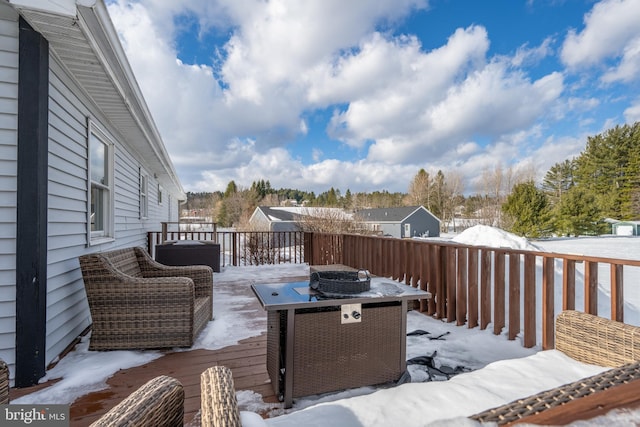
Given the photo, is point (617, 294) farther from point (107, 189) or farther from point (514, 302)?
point (107, 189)

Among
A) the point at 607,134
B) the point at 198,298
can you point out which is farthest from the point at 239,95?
the point at 607,134

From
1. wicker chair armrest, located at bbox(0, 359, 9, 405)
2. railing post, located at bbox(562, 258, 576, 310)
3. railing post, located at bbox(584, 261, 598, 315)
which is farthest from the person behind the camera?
railing post, located at bbox(562, 258, 576, 310)

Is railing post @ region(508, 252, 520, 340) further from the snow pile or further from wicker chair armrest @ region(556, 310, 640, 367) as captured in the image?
the snow pile

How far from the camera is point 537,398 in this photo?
0.80m

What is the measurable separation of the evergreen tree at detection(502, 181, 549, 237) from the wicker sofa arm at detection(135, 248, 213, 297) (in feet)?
69.2

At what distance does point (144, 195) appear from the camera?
6.99 metres

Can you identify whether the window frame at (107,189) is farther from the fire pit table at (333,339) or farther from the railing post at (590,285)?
the railing post at (590,285)

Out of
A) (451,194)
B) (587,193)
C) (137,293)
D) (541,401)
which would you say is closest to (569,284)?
(541,401)

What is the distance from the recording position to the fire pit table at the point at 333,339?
194 cm

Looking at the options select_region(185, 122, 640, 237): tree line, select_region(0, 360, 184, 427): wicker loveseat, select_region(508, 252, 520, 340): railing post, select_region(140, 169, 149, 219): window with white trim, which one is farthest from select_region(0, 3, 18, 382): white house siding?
select_region(185, 122, 640, 237): tree line

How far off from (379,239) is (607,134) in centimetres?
3412

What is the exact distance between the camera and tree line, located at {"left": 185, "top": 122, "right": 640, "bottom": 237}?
20.4 m

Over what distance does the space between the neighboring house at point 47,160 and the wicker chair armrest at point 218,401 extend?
2165mm

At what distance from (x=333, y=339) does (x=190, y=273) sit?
219cm
